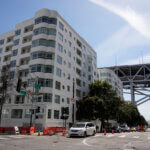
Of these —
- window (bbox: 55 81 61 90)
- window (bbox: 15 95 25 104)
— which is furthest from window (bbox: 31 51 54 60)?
window (bbox: 15 95 25 104)

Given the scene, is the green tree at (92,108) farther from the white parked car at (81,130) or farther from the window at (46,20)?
the window at (46,20)

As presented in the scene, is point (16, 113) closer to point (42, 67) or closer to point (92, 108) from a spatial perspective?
point (42, 67)

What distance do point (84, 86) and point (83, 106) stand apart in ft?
36.9

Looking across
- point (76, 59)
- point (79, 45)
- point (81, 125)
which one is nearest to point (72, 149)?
point (81, 125)

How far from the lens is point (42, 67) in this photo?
38.5 m

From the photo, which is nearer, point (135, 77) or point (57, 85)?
point (57, 85)

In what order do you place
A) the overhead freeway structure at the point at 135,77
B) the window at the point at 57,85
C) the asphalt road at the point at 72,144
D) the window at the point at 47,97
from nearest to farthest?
the asphalt road at the point at 72,144, the window at the point at 47,97, the window at the point at 57,85, the overhead freeway structure at the point at 135,77

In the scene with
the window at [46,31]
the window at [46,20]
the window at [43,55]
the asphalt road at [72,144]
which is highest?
the window at [46,20]

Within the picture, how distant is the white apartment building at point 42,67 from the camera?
36.8m

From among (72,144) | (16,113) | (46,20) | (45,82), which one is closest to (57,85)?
(45,82)

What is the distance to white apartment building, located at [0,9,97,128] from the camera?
36.8 metres

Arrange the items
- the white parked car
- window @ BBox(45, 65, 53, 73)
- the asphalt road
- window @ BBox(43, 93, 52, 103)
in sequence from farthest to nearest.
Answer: window @ BBox(45, 65, 53, 73), window @ BBox(43, 93, 52, 103), the white parked car, the asphalt road

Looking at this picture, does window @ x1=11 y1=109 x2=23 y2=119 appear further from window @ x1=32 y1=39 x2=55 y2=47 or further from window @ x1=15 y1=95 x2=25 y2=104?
window @ x1=32 y1=39 x2=55 y2=47

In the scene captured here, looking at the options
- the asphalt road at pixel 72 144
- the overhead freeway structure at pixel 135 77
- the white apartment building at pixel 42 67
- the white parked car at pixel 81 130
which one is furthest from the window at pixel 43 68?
the overhead freeway structure at pixel 135 77
